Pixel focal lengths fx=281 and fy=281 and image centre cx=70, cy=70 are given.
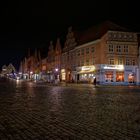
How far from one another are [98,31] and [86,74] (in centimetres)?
1186

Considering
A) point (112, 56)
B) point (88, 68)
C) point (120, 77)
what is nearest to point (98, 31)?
point (88, 68)

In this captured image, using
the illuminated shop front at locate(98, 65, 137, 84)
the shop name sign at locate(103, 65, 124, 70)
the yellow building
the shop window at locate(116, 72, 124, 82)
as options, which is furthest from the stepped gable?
the shop window at locate(116, 72, 124, 82)

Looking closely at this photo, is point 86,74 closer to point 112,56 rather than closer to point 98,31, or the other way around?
point 112,56

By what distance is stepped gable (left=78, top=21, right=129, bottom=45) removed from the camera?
68.0m

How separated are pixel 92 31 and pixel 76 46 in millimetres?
6218

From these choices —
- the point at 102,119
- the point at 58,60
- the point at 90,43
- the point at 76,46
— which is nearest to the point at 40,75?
the point at 58,60

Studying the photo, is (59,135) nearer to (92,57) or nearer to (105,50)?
(105,50)

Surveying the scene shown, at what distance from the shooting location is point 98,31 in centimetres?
7381

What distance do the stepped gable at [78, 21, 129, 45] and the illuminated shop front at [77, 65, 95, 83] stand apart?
7298mm

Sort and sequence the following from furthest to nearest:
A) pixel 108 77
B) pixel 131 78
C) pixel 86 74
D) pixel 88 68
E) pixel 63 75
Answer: pixel 63 75, pixel 86 74, pixel 88 68, pixel 131 78, pixel 108 77

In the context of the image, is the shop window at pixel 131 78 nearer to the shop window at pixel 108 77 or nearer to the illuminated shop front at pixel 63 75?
the shop window at pixel 108 77

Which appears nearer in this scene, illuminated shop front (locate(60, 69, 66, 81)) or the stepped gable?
the stepped gable

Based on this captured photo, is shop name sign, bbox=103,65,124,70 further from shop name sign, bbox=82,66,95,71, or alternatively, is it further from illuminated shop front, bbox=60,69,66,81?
illuminated shop front, bbox=60,69,66,81

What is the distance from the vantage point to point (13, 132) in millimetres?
7895
